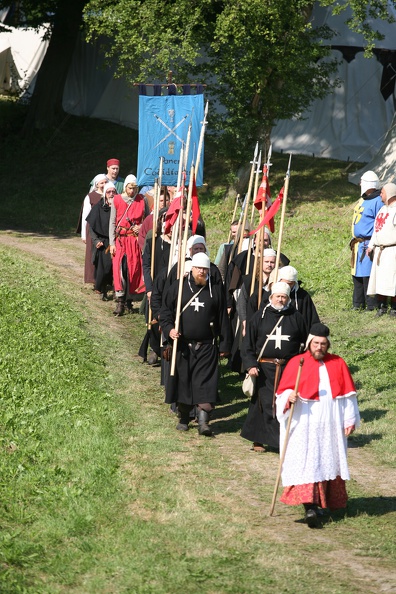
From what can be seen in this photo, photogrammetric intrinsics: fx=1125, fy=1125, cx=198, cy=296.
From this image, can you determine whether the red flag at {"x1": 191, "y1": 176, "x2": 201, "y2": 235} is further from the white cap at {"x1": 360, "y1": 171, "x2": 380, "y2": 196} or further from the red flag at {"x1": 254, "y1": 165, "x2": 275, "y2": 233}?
the white cap at {"x1": 360, "y1": 171, "x2": 380, "y2": 196}

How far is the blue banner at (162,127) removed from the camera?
16.2 meters

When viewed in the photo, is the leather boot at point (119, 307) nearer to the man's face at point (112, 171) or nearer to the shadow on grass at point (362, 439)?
the man's face at point (112, 171)

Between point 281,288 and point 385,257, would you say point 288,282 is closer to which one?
point 281,288

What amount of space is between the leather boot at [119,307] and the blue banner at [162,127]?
5.54 feet

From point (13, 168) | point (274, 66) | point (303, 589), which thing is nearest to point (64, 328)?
point (303, 589)

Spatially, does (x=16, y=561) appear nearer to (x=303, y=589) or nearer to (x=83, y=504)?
(x=83, y=504)

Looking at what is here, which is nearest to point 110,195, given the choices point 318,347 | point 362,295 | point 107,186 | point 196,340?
point 107,186

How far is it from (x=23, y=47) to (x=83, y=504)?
31.7m

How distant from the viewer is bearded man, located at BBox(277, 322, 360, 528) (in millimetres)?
8375

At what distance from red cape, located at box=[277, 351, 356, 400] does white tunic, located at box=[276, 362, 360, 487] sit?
0.03 metres

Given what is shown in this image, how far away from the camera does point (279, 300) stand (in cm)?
995

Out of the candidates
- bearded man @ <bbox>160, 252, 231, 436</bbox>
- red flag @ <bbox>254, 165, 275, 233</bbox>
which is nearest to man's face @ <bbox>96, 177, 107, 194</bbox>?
red flag @ <bbox>254, 165, 275, 233</bbox>

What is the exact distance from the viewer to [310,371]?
846cm

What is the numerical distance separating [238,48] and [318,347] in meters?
14.8
